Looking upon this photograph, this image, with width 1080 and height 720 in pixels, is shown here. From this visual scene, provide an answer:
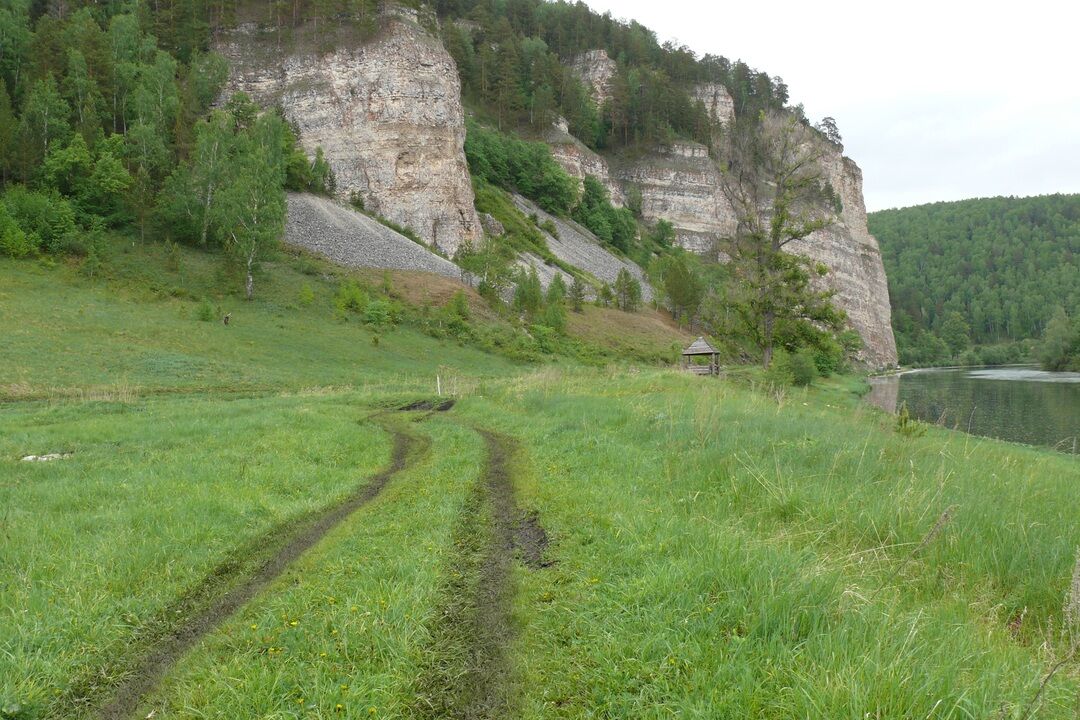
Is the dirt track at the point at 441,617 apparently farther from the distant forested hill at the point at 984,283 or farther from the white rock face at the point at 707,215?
the distant forested hill at the point at 984,283

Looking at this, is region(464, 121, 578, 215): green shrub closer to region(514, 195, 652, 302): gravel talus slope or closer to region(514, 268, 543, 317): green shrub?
region(514, 195, 652, 302): gravel talus slope

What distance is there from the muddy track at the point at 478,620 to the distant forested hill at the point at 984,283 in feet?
447

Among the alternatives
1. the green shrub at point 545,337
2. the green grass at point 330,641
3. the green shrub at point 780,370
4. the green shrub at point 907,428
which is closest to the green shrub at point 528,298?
the green shrub at point 545,337

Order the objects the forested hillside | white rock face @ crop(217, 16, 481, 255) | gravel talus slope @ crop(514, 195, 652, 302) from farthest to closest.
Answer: the forested hillside, gravel talus slope @ crop(514, 195, 652, 302), white rock face @ crop(217, 16, 481, 255)

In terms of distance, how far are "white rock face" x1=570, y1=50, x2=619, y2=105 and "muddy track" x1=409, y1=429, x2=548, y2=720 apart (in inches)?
5122

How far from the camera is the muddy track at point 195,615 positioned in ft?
13.2

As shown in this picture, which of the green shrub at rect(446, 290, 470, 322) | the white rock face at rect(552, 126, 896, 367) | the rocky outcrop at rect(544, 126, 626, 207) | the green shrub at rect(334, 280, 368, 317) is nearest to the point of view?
the green shrub at rect(334, 280, 368, 317)

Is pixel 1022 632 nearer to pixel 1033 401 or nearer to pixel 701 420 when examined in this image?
pixel 701 420


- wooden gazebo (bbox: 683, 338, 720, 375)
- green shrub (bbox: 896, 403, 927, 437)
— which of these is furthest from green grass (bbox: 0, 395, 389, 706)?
wooden gazebo (bbox: 683, 338, 720, 375)

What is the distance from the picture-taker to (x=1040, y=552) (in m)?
5.46

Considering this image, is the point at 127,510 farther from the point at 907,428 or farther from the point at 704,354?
the point at 704,354

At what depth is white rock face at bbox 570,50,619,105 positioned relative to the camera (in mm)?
124438

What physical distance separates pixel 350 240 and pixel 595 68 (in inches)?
3523

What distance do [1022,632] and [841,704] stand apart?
285cm
